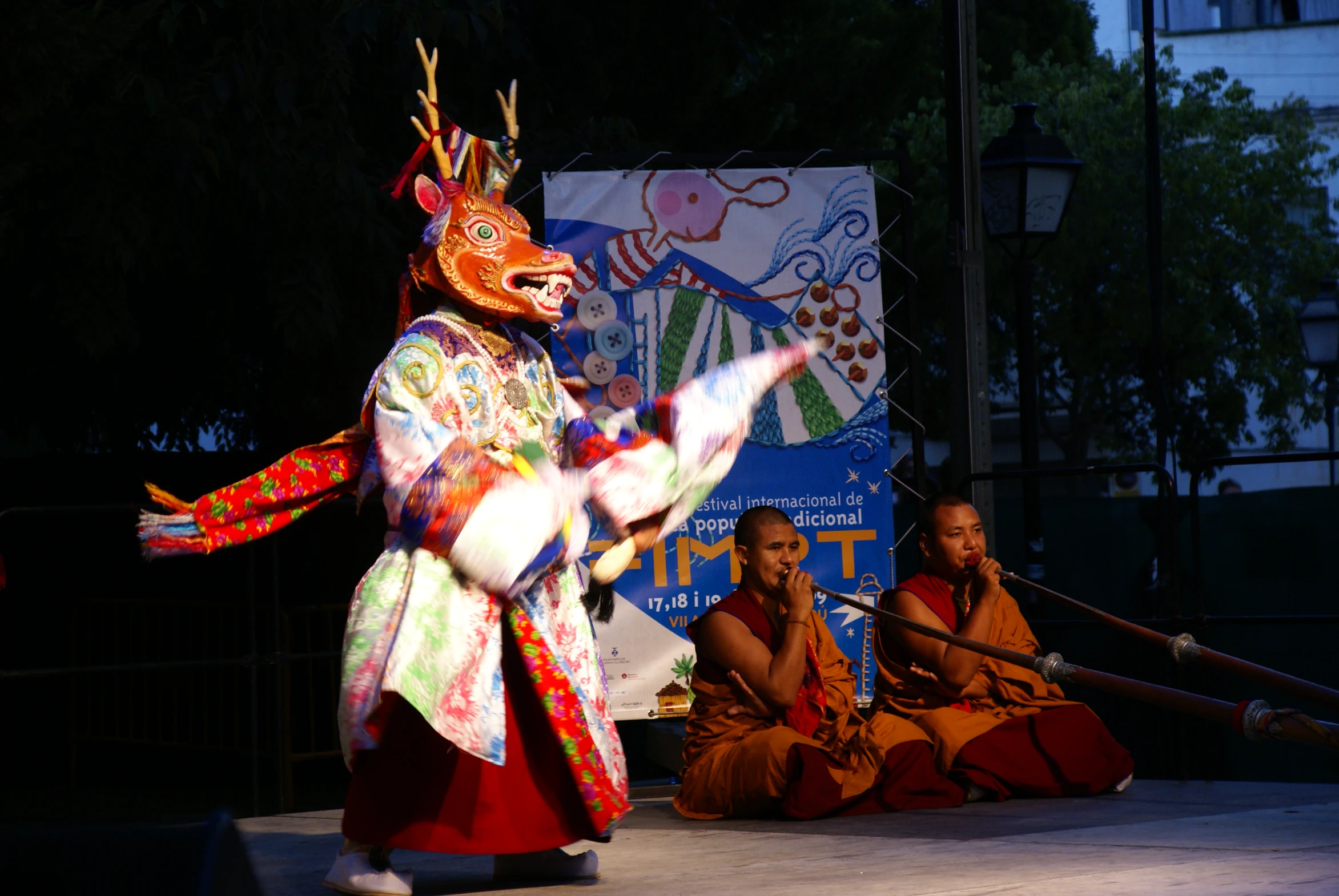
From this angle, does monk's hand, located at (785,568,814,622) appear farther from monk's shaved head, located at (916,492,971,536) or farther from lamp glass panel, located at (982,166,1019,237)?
lamp glass panel, located at (982,166,1019,237)

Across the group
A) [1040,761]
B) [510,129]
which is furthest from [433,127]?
[1040,761]

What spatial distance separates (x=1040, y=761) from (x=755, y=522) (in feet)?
4.70

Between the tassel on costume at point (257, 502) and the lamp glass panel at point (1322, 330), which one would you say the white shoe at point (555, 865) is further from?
the lamp glass panel at point (1322, 330)

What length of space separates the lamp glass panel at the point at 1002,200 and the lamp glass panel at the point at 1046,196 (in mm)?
72

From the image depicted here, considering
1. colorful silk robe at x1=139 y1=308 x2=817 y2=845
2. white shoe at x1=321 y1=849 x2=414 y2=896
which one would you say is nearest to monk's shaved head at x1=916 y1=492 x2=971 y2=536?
colorful silk robe at x1=139 y1=308 x2=817 y2=845

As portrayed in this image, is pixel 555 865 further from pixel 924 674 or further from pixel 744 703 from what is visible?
pixel 924 674

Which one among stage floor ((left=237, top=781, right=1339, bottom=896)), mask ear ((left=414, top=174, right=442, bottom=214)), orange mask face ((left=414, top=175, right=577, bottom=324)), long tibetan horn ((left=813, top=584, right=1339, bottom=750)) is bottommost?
stage floor ((left=237, top=781, right=1339, bottom=896))

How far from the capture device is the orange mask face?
4.54 metres

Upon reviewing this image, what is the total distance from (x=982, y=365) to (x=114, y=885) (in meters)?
5.20

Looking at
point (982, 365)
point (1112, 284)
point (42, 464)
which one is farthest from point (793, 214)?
point (1112, 284)

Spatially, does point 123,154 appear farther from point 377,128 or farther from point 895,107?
point 895,107

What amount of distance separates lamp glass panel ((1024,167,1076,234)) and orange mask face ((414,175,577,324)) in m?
5.06

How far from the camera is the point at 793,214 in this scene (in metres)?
6.84

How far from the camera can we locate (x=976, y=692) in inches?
254
